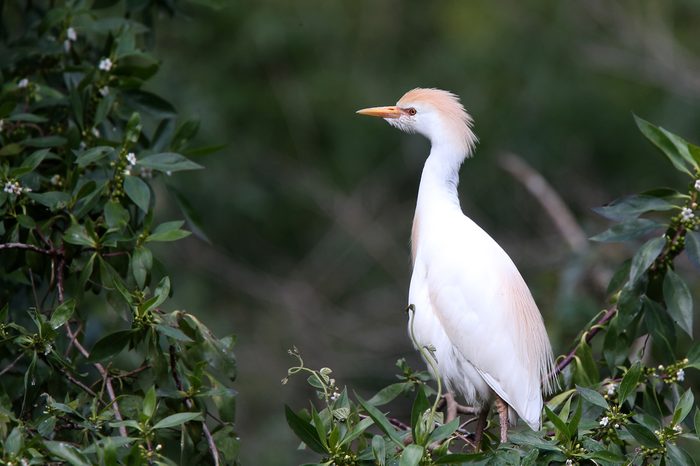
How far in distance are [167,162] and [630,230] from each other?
1440mm

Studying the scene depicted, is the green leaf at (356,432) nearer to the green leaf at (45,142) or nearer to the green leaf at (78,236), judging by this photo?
the green leaf at (78,236)

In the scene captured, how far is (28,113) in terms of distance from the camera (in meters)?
3.39

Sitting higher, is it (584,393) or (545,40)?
(545,40)

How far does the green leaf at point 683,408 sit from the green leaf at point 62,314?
5.21ft

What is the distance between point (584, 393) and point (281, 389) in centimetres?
566

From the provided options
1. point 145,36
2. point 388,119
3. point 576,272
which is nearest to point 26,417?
point 388,119

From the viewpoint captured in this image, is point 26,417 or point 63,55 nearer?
point 26,417

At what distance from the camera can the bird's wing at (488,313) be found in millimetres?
3361

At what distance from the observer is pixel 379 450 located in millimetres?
2322

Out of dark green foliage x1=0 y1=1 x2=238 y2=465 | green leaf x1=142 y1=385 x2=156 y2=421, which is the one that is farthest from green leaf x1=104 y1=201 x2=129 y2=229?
green leaf x1=142 y1=385 x2=156 y2=421

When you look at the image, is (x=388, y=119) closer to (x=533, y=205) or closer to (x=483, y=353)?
(x=483, y=353)

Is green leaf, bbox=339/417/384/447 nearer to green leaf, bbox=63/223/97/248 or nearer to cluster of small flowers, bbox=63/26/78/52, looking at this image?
green leaf, bbox=63/223/97/248

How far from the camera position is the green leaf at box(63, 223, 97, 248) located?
9.21ft

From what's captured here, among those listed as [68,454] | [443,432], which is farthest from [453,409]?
[68,454]
